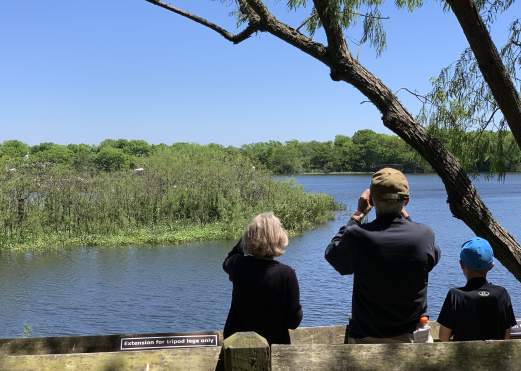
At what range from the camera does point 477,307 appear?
2.88 meters

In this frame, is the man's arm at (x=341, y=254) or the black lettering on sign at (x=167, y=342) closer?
the man's arm at (x=341, y=254)

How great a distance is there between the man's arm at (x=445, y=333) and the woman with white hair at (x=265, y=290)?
0.70 meters

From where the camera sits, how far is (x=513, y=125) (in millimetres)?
4074

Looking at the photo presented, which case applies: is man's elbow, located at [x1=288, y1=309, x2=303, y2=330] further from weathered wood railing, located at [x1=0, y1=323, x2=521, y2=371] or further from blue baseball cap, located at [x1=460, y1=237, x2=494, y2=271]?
blue baseball cap, located at [x1=460, y1=237, x2=494, y2=271]

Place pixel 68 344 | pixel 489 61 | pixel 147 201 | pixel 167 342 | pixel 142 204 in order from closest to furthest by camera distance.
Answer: pixel 167 342, pixel 68 344, pixel 489 61, pixel 142 204, pixel 147 201

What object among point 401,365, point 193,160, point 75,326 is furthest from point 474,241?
point 193,160

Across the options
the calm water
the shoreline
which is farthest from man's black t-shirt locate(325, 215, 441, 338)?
the shoreline

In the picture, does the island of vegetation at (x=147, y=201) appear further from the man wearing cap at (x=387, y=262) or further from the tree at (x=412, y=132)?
the man wearing cap at (x=387, y=262)

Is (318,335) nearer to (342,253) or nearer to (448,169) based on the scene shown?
(342,253)

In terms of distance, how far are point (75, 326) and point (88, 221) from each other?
12.1m

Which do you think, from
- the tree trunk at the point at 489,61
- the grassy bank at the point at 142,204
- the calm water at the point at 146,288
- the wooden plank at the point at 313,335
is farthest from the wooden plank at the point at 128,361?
the grassy bank at the point at 142,204

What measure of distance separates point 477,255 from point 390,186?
1.99 ft

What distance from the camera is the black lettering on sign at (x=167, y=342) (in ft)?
11.1

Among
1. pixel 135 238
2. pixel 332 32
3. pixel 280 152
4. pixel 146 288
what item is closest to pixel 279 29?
pixel 332 32
